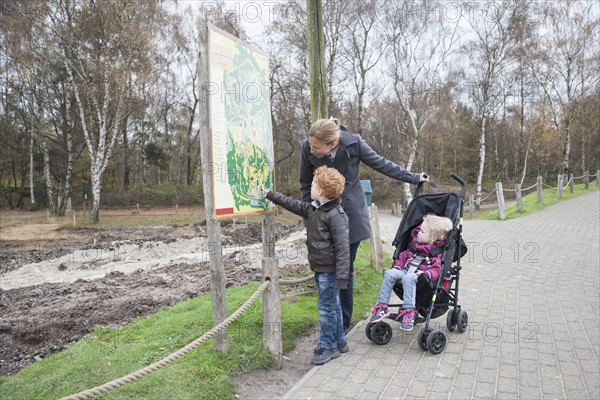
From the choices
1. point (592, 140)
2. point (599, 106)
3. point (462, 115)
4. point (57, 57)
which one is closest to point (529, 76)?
point (599, 106)

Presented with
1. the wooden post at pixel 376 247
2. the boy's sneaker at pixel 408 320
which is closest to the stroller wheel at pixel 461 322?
the boy's sneaker at pixel 408 320

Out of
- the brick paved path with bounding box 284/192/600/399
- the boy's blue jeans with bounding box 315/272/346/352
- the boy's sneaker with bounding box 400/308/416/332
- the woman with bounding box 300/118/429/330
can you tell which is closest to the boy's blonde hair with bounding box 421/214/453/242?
the woman with bounding box 300/118/429/330

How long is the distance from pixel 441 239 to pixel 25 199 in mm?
38648

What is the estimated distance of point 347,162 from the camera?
14.7 feet

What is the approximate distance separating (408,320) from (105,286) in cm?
601

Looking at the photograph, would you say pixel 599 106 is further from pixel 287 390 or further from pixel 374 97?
pixel 287 390

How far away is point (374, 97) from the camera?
1309 inches

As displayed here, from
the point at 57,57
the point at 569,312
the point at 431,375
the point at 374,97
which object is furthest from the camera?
the point at 374,97

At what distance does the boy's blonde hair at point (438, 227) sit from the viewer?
469 centimetres

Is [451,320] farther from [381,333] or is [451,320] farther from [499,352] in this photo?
[381,333]

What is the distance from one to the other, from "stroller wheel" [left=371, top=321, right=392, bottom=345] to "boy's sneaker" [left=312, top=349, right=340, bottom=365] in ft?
1.51

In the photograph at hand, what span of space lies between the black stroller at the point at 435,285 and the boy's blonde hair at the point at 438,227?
0.23 feet

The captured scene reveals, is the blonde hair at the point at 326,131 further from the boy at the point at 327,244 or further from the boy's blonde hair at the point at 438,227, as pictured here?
the boy's blonde hair at the point at 438,227

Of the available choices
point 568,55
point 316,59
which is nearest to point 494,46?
point 568,55
